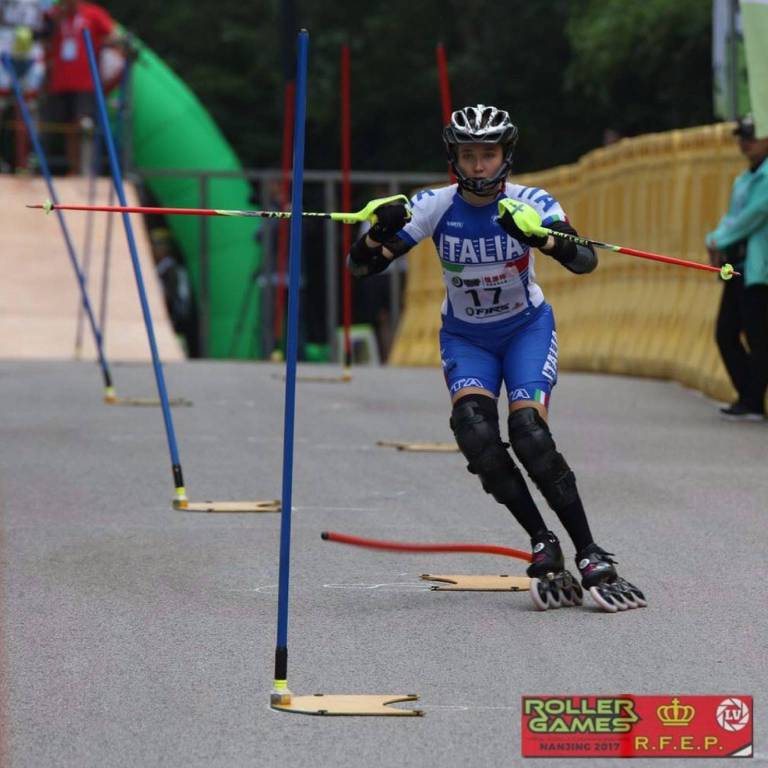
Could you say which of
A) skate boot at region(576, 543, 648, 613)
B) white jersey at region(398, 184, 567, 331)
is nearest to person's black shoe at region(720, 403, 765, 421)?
white jersey at region(398, 184, 567, 331)

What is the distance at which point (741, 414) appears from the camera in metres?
14.7

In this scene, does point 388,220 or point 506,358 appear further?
point 506,358

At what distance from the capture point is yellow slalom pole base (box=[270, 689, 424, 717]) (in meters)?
6.11

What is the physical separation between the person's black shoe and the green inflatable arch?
1422 centimetres

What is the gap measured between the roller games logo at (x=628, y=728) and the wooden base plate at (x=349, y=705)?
17.7 inches

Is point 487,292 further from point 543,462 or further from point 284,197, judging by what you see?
point 284,197

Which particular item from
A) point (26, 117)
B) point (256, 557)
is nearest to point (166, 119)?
point (26, 117)

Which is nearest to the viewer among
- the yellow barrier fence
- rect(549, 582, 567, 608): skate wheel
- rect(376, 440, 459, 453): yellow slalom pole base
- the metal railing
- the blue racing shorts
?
rect(549, 582, 567, 608): skate wheel

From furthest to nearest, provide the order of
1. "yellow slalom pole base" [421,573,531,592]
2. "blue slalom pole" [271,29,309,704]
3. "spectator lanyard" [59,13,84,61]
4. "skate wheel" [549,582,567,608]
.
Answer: "spectator lanyard" [59,13,84,61] < "yellow slalom pole base" [421,573,531,592] < "skate wheel" [549,582,567,608] < "blue slalom pole" [271,29,309,704]

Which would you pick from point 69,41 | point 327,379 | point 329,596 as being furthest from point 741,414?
point 69,41

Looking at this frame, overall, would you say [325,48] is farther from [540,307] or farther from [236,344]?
[540,307]

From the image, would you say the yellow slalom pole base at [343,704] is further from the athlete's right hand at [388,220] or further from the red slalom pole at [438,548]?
the athlete's right hand at [388,220]

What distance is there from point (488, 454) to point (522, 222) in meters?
0.94

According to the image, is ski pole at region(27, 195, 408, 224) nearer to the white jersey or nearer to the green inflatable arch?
the white jersey
